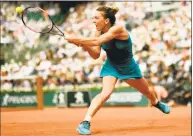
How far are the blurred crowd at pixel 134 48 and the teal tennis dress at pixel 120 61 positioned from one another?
20.2ft

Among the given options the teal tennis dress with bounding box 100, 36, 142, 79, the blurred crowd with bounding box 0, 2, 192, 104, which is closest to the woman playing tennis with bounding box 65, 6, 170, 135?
the teal tennis dress with bounding box 100, 36, 142, 79

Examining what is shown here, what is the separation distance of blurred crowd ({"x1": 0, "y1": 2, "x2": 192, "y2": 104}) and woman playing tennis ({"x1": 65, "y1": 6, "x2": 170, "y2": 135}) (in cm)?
620

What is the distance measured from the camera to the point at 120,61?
18.3 ft

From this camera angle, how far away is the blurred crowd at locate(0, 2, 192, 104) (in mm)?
11906

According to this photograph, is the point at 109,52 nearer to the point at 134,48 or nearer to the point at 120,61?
the point at 120,61

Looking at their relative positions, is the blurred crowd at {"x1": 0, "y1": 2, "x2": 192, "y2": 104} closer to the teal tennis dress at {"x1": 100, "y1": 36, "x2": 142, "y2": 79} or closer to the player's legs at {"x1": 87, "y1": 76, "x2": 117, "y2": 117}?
the teal tennis dress at {"x1": 100, "y1": 36, "x2": 142, "y2": 79}

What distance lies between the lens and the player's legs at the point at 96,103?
Answer: 203 inches

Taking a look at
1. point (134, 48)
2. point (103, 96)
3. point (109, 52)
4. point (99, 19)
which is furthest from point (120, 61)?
point (134, 48)

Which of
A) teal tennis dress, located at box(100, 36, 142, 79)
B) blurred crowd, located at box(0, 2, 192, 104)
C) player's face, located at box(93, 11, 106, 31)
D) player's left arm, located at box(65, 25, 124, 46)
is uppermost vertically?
player's face, located at box(93, 11, 106, 31)

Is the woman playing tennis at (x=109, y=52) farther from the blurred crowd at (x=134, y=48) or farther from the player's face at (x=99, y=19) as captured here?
the blurred crowd at (x=134, y=48)

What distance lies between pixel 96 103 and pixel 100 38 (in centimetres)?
81

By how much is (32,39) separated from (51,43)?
1.99 feet

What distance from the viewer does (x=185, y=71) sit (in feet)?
38.4

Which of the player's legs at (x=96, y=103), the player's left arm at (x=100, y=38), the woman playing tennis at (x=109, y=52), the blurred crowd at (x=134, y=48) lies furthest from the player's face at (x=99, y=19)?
the blurred crowd at (x=134, y=48)
